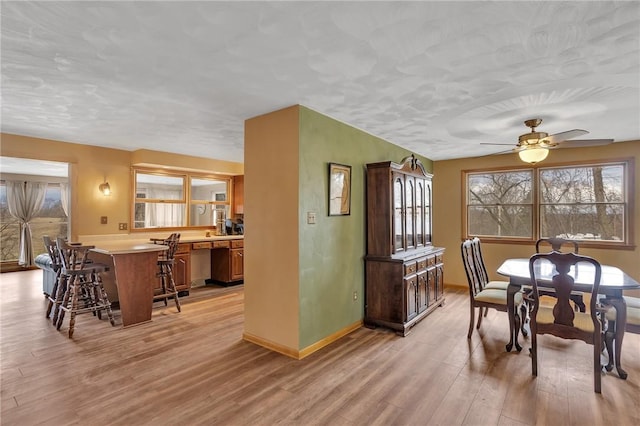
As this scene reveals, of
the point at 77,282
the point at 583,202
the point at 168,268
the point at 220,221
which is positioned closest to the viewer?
the point at 77,282

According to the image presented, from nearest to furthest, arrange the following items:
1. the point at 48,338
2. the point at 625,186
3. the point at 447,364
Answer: the point at 447,364, the point at 48,338, the point at 625,186

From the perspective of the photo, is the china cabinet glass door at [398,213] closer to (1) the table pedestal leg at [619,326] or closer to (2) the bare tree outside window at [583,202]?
(1) the table pedestal leg at [619,326]

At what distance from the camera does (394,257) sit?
370 cm

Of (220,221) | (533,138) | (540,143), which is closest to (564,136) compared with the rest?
(540,143)

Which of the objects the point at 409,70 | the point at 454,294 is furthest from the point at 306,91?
the point at 454,294

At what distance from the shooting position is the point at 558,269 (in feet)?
8.42

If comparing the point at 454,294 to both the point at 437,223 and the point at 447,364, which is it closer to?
the point at 437,223

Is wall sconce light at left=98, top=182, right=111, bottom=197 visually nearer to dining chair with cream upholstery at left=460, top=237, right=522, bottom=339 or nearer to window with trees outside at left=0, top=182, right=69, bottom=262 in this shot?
window with trees outside at left=0, top=182, right=69, bottom=262

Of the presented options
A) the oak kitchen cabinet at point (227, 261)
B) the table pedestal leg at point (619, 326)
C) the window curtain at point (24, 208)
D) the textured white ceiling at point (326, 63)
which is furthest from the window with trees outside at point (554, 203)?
the window curtain at point (24, 208)

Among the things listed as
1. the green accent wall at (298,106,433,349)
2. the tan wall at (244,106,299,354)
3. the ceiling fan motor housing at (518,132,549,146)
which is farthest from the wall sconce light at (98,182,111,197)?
the ceiling fan motor housing at (518,132,549,146)

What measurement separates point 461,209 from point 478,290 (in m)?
2.49

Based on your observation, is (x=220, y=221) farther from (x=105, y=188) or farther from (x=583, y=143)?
(x=583, y=143)

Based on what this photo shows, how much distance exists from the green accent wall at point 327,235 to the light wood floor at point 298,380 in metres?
0.31

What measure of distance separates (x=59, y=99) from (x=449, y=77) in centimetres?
344
